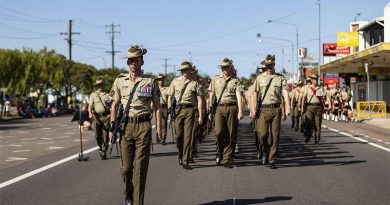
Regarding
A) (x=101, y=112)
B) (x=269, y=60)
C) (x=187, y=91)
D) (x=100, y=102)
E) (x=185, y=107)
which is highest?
(x=269, y=60)

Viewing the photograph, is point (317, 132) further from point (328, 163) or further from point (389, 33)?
point (389, 33)

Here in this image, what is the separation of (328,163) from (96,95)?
17.3ft

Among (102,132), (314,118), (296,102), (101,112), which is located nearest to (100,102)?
(101,112)

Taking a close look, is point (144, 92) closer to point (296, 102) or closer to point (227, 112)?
point (227, 112)

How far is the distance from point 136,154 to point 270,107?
4590mm

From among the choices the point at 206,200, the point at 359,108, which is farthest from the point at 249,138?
the point at 359,108

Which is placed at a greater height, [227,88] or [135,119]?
[227,88]

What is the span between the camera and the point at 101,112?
13.4m

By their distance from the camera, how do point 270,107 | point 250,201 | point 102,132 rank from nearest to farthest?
point 250,201, point 270,107, point 102,132

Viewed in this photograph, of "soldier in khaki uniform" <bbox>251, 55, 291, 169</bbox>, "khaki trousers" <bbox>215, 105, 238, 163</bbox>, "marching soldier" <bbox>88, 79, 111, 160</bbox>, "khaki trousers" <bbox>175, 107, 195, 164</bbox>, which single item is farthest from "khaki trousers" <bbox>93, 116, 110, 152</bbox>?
"soldier in khaki uniform" <bbox>251, 55, 291, 169</bbox>

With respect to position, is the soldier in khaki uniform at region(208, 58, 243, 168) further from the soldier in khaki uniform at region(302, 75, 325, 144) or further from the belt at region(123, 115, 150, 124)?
the soldier in khaki uniform at region(302, 75, 325, 144)

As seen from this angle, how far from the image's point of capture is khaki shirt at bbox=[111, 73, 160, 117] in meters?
7.28

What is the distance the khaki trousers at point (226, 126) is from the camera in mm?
11336

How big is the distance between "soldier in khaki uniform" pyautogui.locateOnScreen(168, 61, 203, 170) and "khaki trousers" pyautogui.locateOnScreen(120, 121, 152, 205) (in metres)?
3.94
